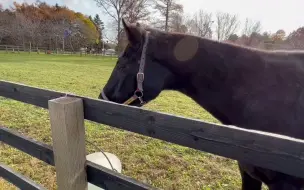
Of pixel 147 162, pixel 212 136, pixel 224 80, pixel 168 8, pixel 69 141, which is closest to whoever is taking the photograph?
pixel 212 136

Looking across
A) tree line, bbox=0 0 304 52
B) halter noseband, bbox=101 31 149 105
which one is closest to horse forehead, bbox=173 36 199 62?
halter noseband, bbox=101 31 149 105

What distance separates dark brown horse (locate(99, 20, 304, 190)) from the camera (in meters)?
1.86

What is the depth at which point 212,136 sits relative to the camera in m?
1.12

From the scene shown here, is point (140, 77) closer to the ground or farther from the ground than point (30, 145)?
farther from the ground

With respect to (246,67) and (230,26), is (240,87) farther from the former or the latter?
(230,26)

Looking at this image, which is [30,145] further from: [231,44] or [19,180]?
[231,44]

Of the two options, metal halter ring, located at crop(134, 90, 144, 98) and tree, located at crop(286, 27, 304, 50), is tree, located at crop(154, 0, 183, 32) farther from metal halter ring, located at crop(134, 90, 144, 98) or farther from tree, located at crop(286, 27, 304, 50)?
metal halter ring, located at crop(134, 90, 144, 98)

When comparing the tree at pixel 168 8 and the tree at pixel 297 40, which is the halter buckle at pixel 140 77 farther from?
the tree at pixel 168 8

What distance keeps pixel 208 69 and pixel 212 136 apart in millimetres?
1048

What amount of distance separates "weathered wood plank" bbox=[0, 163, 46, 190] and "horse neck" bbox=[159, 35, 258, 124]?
152cm

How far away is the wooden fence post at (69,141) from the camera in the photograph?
1.52 meters

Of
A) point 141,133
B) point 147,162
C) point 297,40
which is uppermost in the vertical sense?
point 297,40

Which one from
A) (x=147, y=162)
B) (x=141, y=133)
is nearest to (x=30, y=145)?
(x=141, y=133)

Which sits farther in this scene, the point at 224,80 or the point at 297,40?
the point at 297,40
